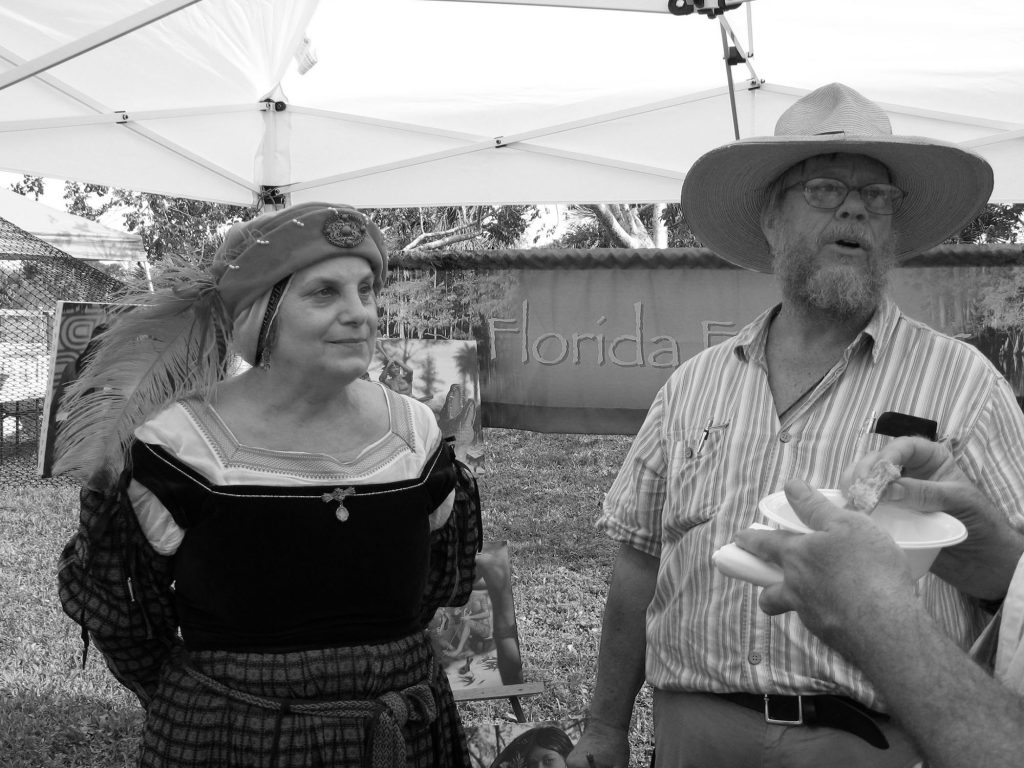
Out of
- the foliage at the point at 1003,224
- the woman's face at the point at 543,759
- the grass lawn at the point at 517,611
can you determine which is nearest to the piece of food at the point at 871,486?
the woman's face at the point at 543,759

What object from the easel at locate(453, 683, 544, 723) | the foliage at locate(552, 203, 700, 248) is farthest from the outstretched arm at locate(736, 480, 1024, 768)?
the foliage at locate(552, 203, 700, 248)

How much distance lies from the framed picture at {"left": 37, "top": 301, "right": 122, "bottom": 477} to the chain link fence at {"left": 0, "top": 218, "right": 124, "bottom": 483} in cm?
272

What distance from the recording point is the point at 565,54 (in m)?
4.33

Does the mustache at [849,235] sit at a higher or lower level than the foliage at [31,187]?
lower

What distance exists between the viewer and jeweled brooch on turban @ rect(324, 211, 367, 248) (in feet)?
6.15

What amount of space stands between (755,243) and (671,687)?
1.18m

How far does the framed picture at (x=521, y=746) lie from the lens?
2734mm

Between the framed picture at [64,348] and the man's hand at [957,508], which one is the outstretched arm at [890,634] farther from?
the framed picture at [64,348]

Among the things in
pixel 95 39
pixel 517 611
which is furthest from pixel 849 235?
pixel 517 611

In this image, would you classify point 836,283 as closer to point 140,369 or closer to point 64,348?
point 140,369

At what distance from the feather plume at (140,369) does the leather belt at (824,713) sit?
1292 mm

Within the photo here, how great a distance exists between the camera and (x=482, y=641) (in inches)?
131

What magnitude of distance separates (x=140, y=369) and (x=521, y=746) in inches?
63.0

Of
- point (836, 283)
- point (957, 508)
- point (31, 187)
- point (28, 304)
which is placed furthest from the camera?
point (31, 187)
